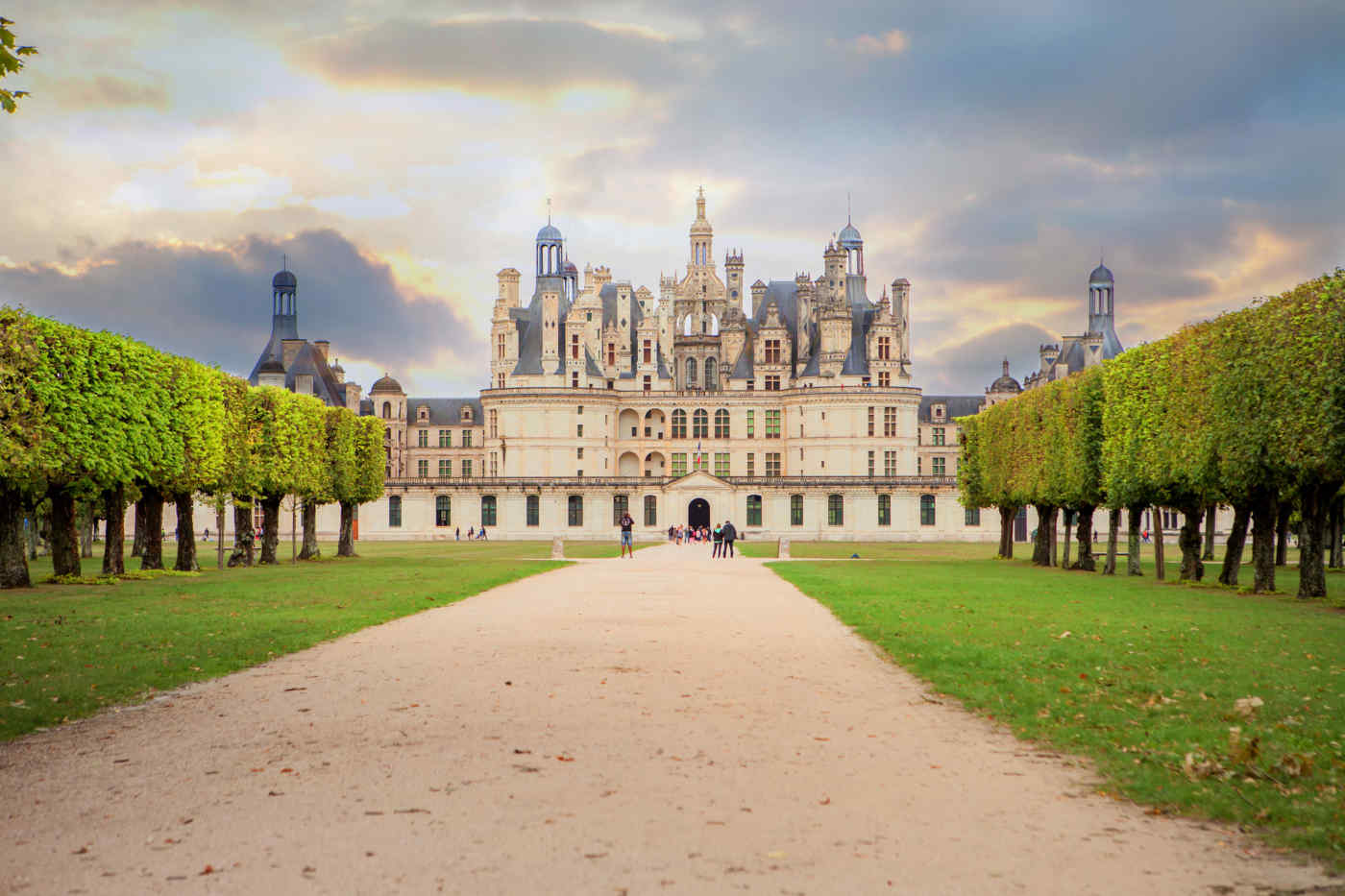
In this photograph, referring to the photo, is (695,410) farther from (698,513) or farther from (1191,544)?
(1191,544)

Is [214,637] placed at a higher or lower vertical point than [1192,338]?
lower

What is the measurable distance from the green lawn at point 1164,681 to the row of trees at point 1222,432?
307 cm

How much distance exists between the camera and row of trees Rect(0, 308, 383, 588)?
2727 cm

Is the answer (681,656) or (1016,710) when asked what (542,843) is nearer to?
(1016,710)

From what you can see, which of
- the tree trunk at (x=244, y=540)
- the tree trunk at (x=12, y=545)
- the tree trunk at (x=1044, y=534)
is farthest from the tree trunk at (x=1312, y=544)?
the tree trunk at (x=244, y=540)

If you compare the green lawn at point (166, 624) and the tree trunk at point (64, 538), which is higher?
the tree trunk at point (64, 538)

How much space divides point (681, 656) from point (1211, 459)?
19075 mm

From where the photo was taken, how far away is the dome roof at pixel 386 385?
10619cm

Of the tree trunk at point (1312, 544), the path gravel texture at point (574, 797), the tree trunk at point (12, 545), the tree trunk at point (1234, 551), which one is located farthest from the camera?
the tree trunk at point (1234, 551)

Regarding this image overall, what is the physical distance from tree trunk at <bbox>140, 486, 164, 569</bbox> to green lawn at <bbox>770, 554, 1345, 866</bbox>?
20.9 meters

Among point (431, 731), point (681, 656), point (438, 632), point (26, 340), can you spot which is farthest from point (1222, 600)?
point (26, 340)

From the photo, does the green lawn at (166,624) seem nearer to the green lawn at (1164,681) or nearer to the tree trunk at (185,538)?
the tree trunk at (185,538)

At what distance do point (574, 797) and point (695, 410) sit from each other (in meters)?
90.4

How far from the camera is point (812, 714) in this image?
10352 millimetres
